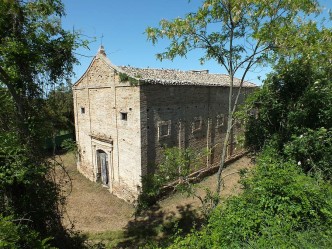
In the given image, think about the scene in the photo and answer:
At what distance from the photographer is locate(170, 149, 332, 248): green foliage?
170 inches

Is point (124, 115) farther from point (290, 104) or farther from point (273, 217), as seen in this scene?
point (273, 217)

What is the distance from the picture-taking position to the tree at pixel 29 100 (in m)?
5.63

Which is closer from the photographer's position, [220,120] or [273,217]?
[273,217]

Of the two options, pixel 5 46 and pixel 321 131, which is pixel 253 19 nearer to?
pixel 321 131

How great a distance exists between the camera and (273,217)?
4902 millimetres

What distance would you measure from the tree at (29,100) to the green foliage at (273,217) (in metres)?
4.16

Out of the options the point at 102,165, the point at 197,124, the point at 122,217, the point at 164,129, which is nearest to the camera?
the point at 122,217

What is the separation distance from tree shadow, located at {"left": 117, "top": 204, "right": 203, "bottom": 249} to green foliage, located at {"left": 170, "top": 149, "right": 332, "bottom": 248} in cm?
468

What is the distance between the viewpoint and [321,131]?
6.92 meters

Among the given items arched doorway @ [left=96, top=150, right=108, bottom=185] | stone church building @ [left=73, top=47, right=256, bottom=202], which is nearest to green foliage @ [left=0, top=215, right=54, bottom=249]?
stone church building @ [left=73, top=47, right=256, bottom=202]

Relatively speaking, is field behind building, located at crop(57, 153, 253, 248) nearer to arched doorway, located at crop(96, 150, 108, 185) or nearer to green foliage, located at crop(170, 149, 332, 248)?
arched doorway, located at crop(96, 150, 108, 185)

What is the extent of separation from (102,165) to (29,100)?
8.61 m

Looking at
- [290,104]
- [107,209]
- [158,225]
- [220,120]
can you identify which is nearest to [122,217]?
[107,209]

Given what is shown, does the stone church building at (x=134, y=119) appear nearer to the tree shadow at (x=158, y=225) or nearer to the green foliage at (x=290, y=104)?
the tree shadow at (x=158, y=225)
